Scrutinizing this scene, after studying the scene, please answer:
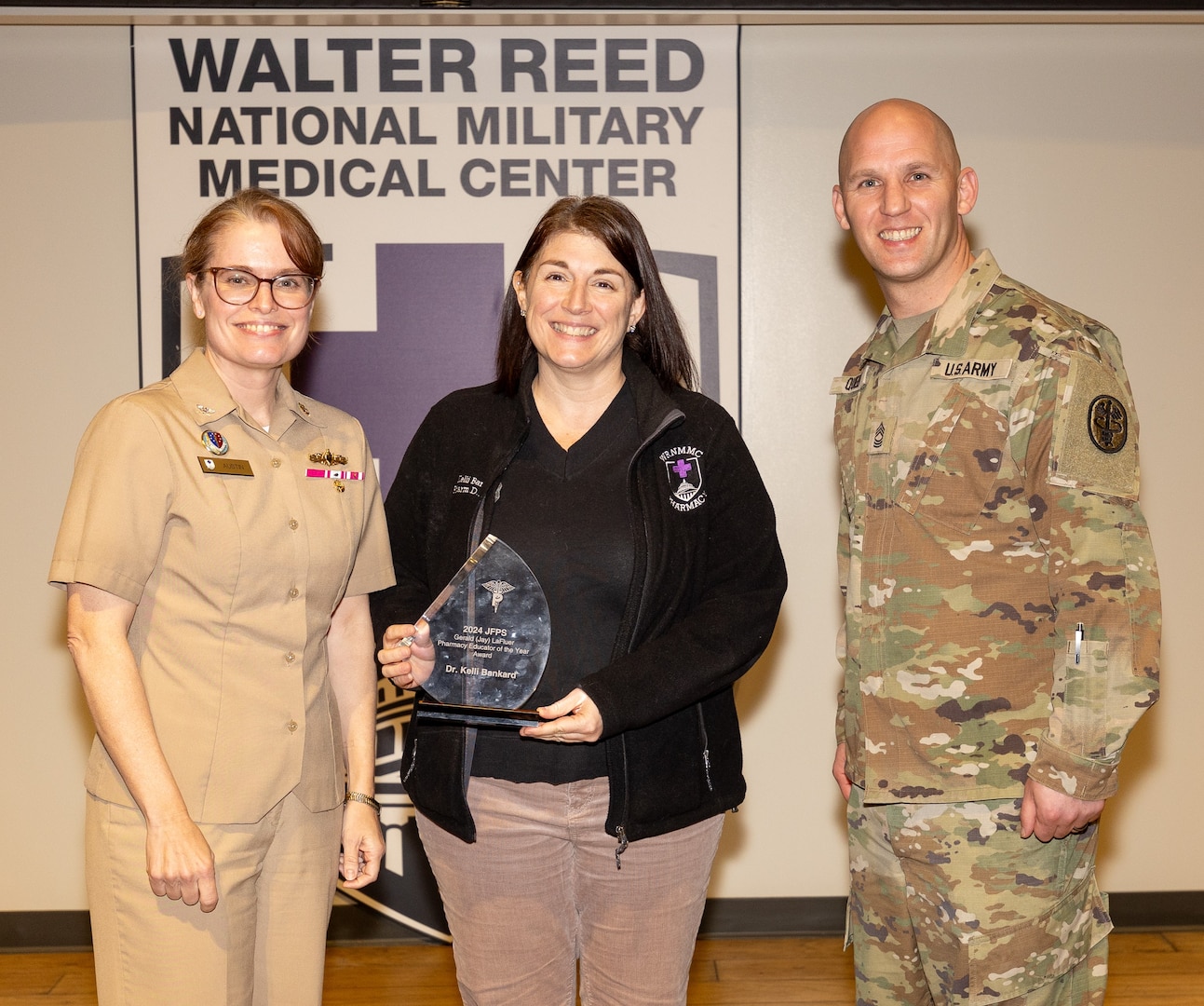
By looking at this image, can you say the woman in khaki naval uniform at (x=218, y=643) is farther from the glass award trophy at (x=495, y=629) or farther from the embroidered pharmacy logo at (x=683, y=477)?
the embroidered pharmacy logo at (x=683, y=477)

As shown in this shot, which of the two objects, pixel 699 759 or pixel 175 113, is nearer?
pixel 699 759

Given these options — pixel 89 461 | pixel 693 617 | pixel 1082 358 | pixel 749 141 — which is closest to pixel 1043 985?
pixel 693 617

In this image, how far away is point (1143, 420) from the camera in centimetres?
329

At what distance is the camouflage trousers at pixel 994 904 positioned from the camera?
5.66 ft

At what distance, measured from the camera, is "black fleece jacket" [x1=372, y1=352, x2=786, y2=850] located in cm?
165

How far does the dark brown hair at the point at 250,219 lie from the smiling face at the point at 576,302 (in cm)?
36

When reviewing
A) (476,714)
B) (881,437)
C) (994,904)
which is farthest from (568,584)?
(994,904)

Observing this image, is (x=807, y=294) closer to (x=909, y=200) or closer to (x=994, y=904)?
(x=909, y=200)

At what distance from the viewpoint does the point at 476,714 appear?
162 centimetres

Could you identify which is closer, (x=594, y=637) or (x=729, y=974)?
(x=594, y=637)

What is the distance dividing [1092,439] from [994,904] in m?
0.72

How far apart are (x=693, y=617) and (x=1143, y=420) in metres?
2.19

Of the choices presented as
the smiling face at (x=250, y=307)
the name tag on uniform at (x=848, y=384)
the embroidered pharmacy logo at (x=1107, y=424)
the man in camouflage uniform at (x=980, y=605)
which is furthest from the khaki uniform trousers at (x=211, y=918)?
the embroidered pharmacy logo at (x=1107, y=424)

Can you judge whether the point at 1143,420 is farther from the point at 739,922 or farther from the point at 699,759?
the point at 699,759
